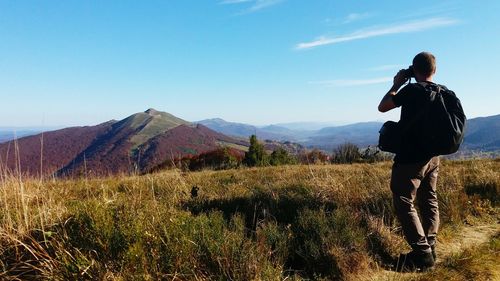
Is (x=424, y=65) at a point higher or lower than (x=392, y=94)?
higher

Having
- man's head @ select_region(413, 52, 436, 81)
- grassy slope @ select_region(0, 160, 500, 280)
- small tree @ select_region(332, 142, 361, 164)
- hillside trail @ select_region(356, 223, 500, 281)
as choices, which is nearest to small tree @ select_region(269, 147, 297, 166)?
small tree @ select_region(332, 142, 361, 164)

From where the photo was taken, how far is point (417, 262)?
3.94 meters

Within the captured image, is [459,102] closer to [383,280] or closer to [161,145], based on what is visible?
[383,280]

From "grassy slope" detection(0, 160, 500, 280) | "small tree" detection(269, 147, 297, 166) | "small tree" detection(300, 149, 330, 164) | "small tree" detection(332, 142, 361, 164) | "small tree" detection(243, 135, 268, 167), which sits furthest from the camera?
"small tree" detection(243, 135, 268, 167)

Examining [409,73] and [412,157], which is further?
[409,73]

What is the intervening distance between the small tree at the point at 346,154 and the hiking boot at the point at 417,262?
16.8 m

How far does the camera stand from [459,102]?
3961mm

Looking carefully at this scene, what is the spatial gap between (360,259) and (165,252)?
194 cm

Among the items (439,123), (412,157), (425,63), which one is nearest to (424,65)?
(425,63)

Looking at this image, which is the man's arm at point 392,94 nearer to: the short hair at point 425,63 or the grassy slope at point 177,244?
the short hair at point 425,63

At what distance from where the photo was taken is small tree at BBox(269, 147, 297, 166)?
22609 mm

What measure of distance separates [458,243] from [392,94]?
90.2 inches

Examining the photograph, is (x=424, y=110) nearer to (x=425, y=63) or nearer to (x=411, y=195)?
(x=425, y=63)

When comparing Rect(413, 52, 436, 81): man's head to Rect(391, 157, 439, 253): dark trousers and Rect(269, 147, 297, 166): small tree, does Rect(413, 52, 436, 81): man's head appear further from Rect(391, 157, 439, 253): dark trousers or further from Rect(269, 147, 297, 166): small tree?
Rect(269, 147, 297, 166): small tree
